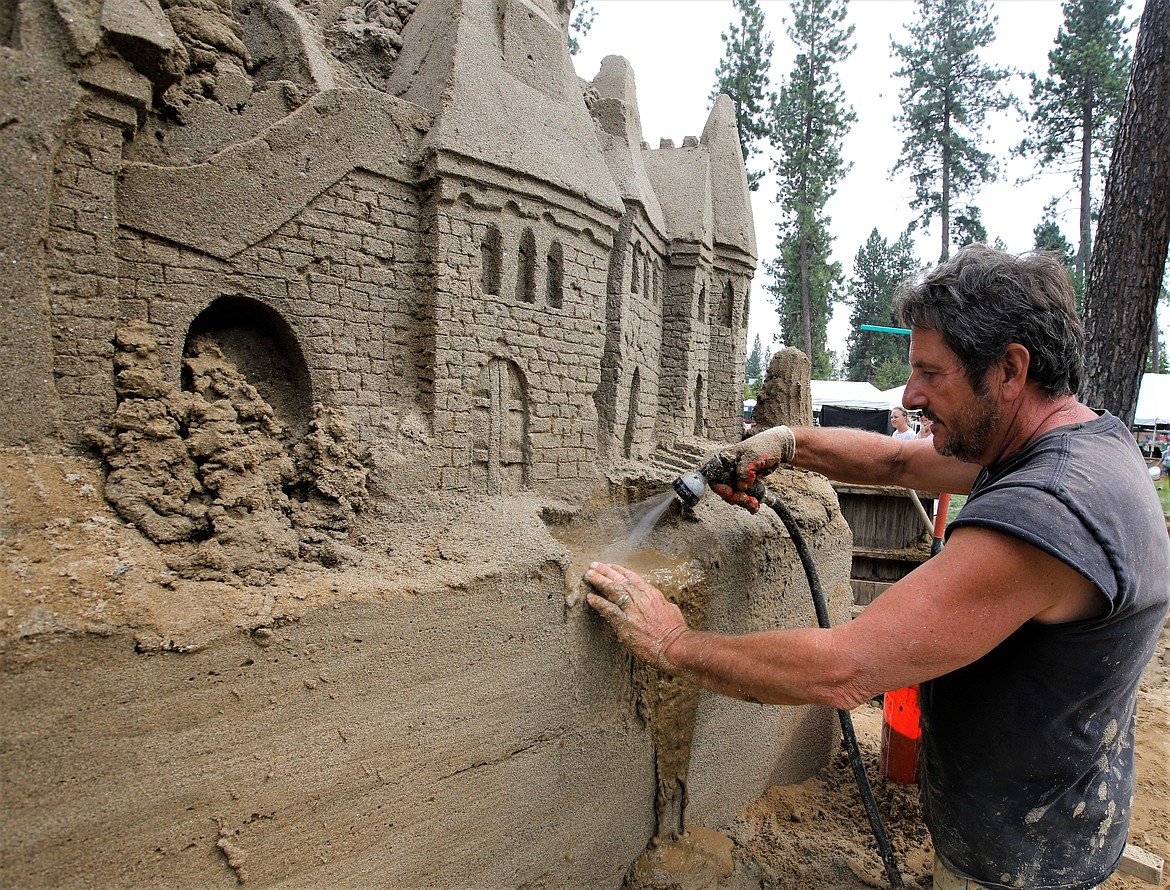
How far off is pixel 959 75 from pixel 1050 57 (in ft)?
10.1

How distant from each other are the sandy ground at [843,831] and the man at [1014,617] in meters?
1.92

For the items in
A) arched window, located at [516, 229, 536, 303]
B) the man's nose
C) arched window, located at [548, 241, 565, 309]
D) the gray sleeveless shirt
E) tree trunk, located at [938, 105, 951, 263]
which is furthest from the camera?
tree trunk, located at [938, 105, 951, 263]

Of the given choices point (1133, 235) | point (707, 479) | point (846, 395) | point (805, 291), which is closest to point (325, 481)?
point (707, 479)

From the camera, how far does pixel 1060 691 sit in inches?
86.4

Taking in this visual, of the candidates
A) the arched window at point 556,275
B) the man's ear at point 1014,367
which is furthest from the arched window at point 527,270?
the man's ear at point 1014,367

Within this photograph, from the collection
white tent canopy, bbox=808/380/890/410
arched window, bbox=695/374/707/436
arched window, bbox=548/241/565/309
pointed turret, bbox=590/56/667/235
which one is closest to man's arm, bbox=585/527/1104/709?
arched window, bbox=548/241/565/309

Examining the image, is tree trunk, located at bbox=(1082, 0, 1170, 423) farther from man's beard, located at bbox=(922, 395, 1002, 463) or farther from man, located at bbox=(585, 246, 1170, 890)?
man's beard, located at bbox=(922, 395, 1002, 463)

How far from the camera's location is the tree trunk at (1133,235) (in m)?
6.03

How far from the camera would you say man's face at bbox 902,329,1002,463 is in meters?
2.33

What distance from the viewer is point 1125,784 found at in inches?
94.7

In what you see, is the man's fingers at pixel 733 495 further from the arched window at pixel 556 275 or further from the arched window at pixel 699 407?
the arched window at pixel 699 407

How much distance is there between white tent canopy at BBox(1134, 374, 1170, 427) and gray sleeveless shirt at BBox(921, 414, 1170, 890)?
2511 centimetres

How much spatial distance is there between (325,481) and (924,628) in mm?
2660

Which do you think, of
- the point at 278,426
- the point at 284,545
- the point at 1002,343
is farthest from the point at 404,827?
the point at 1002,343
